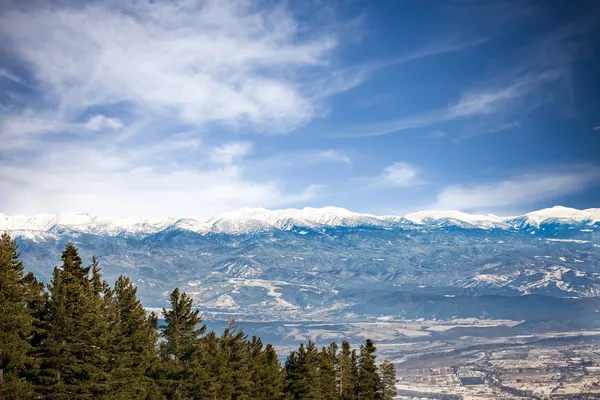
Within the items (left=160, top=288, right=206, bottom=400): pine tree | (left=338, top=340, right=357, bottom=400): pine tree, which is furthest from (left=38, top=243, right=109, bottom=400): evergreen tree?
(left=338, top=340, right=357, bottom=400): pine tree

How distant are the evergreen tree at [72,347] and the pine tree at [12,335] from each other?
4.84 feet

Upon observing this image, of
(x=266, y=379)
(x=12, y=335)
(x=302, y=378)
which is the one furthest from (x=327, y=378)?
(x=12, y=335)

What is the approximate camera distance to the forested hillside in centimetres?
3253

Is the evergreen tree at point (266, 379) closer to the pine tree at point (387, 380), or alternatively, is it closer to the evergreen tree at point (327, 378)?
the evergreen tree at point (327, 378)

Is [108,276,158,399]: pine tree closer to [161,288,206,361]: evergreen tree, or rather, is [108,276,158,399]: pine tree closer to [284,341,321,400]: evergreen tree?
[161,288,206,361]: evergreen tree

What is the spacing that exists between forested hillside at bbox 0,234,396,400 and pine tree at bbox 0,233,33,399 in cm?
5

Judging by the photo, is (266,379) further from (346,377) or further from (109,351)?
(109,351)

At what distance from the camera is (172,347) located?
158ft

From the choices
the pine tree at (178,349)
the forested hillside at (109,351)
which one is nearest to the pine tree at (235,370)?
the forested hillside at (109,351)

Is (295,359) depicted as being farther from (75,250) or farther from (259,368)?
(75,250)

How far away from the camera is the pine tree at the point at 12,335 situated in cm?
3073

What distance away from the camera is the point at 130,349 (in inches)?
Answer: 1715

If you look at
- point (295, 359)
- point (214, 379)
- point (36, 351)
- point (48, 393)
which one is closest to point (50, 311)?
point (36, 351)

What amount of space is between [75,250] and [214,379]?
1699 cm
